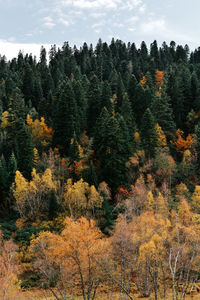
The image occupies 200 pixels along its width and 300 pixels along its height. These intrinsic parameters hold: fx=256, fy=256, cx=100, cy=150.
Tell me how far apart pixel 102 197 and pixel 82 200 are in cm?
335

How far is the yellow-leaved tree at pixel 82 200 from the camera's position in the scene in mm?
41675

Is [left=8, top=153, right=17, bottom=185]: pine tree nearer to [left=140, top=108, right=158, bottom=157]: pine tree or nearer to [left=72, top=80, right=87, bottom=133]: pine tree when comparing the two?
[left=72, top=80, right=87, bottom=133]: pine tree

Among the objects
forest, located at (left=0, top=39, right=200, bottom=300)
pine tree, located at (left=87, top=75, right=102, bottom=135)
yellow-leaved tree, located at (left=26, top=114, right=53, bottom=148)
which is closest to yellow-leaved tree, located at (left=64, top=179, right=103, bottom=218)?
forest, located at (left=0, top=39, right=200, bottom=300)

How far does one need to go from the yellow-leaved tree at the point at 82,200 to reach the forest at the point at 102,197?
0.56 ft

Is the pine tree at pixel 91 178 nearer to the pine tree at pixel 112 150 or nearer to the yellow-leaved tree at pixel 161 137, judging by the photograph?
the pine tree at pixel 112 150

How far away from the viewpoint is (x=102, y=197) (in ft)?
137

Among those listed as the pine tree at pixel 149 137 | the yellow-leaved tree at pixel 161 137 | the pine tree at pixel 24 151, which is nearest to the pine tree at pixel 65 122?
the pine tree at pixel 24 151

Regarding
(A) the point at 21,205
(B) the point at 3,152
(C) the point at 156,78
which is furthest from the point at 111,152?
(C) the point at 156,78

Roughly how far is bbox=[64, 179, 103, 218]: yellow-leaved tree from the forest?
0.56ft

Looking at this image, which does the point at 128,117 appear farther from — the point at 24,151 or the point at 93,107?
the point at 24,151

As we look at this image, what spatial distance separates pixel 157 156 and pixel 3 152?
33.0m

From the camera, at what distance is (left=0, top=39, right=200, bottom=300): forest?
27.1 m

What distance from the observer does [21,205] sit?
4375 centimetres

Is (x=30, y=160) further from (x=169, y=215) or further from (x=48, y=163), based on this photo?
(x=169, y=215)
